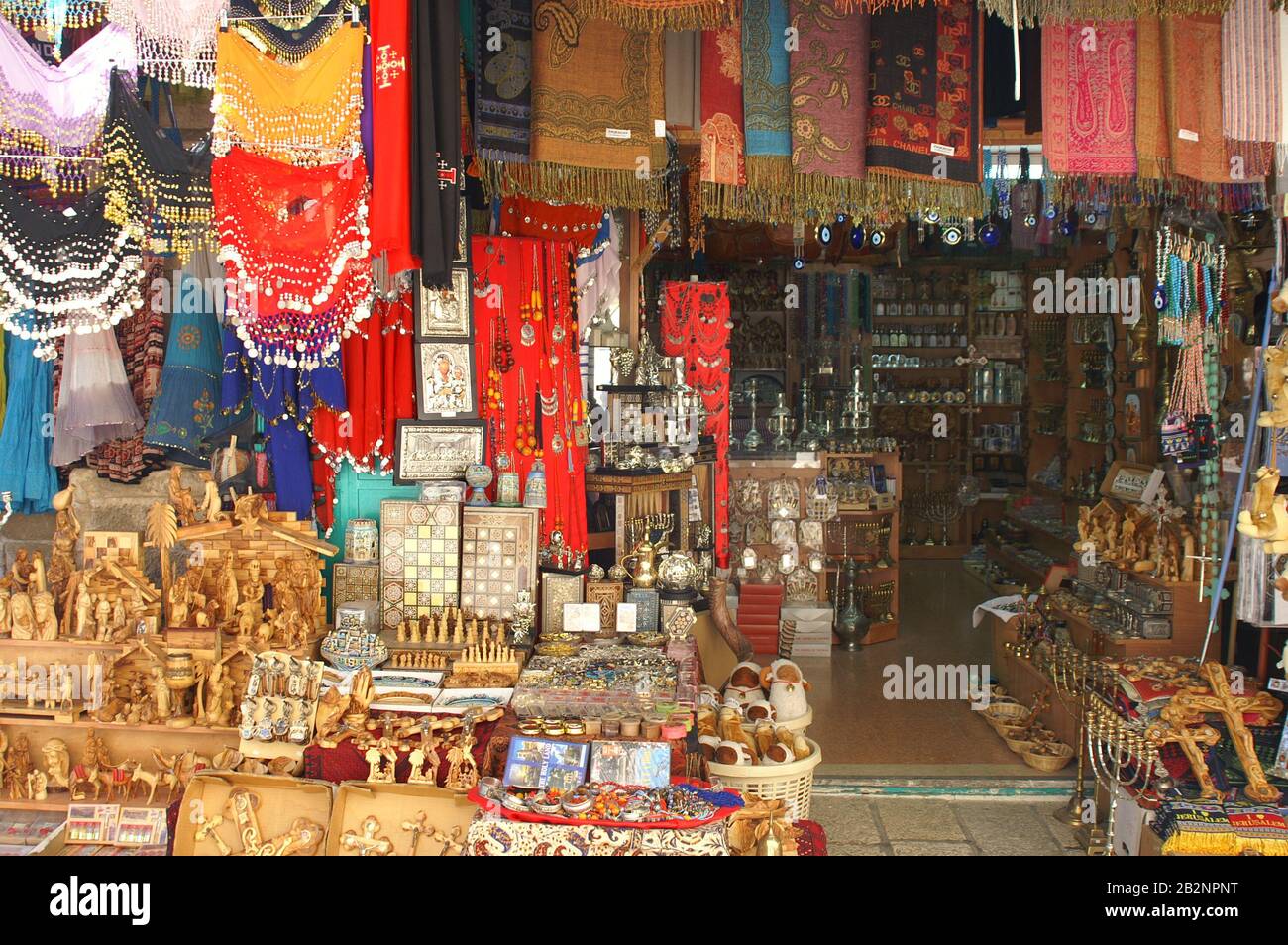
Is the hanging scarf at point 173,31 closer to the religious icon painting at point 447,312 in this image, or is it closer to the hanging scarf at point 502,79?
the hanging scarf at point 502,79

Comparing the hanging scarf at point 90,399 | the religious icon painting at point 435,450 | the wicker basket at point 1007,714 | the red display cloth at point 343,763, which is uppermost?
the hanging scarf at point 90,399

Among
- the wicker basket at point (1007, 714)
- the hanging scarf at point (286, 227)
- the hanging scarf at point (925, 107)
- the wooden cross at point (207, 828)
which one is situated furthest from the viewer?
the wicker basket at point (1007, 714)

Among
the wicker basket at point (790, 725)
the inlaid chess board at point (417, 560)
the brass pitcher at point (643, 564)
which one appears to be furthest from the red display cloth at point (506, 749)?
the brass pitcher at point (643, 564)

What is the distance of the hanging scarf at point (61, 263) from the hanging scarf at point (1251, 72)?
155 inches

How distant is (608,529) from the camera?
5.21 metres

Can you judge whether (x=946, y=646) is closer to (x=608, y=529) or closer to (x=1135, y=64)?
(x=608, y=529)

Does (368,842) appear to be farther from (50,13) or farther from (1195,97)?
(1195,97)

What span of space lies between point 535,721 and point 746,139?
222cm

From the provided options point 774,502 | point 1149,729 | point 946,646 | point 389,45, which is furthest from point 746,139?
point 946,646

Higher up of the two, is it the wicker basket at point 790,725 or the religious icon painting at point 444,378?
Answer: the religious icon painting at point 444,378

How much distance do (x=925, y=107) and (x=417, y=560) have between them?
262cm

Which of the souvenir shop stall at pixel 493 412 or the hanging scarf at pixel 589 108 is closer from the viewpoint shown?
the souvenir shop stall at pixel 493 412

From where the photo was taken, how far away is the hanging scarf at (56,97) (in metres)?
3.50

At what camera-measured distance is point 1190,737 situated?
154 inches
